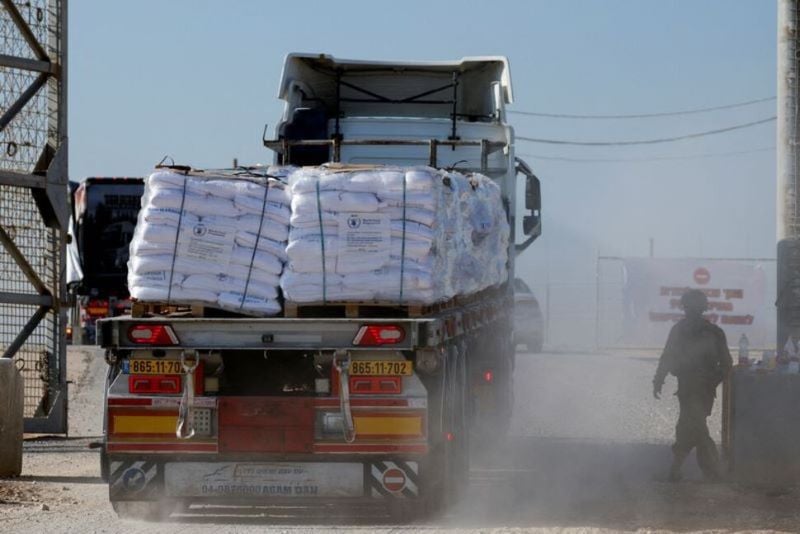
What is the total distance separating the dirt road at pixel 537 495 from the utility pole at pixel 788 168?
1890 millimetres

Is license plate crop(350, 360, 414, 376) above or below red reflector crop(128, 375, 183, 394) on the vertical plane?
above

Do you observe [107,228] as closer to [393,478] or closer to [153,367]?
[153,367]

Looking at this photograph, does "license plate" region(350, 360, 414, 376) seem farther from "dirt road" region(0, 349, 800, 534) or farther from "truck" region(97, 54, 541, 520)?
"dirt road" region(0, 349, 800, 534)

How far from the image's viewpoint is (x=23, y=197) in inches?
706

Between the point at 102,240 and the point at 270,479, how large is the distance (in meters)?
24.1

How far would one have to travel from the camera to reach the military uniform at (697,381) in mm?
13932

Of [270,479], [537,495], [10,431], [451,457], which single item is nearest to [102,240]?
[10,431]

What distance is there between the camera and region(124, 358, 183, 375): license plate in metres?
11.0

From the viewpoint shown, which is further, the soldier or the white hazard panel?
the soldier

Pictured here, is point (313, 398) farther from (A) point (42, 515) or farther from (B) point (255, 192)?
(A) point (42, 515)

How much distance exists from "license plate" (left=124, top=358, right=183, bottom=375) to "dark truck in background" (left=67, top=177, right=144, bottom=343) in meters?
22.4

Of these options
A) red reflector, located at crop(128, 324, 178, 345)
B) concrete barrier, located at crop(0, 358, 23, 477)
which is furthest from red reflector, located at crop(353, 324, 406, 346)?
concrete barrier, located at crop(0, 358, 23, 477)

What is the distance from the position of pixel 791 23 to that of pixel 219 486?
7712 millimetres

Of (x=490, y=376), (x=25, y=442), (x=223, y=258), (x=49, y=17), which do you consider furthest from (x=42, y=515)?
(x=49, y=17)
